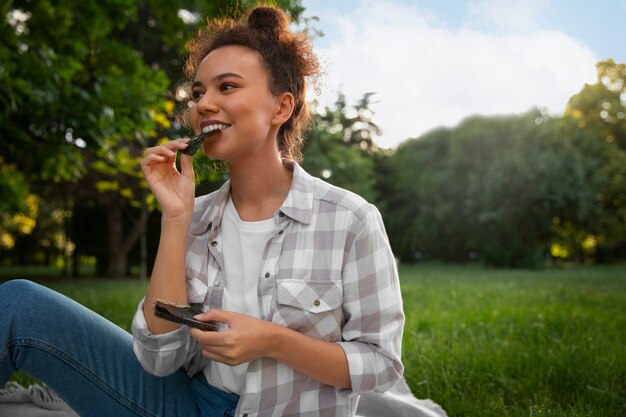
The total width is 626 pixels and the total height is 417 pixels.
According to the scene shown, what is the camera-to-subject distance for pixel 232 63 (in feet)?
6.02

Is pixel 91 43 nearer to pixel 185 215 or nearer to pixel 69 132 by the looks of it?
pixel 69 132

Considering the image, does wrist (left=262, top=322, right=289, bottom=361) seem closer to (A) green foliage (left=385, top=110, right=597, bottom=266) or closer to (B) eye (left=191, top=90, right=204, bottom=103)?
(B) eye (left=191, top=90, right=204, bottom=103)

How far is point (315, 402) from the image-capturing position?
1648 mm

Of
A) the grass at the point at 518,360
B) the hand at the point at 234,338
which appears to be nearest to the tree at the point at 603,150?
the grass at the point at 518,360

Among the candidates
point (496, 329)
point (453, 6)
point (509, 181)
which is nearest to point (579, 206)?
point (509, 181)

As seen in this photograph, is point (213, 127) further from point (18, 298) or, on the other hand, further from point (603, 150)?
point (603, 150)

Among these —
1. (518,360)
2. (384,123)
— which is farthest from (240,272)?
(384,123)

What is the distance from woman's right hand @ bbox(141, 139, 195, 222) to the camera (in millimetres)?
1762

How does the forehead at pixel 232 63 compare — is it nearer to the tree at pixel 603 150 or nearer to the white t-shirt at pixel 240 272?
the white t-shirt at pixel 240 272

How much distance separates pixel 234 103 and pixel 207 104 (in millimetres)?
85

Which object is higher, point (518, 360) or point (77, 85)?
point (77, 85)

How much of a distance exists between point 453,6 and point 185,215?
6.41 feet

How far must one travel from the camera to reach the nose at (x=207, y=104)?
1781 millimetres

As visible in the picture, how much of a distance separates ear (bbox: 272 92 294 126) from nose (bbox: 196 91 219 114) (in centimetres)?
22
